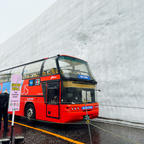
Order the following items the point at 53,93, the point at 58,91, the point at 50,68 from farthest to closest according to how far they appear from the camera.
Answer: the point at 50,68 < the point at 53,93 < the point at 58,91

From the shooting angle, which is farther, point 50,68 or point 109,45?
point 109,45

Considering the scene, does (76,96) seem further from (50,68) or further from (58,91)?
(50,68)

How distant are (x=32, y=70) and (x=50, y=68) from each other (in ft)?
4.61

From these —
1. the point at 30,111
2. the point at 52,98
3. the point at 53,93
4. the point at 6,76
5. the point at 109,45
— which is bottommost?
the point at 30,111

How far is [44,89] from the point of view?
580 centimetres

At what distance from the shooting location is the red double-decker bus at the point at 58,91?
503 cm

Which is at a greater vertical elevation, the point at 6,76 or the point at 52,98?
the point at 6,76

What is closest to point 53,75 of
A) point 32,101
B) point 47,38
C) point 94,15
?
point 32,101

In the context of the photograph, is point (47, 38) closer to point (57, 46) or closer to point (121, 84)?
point (57, 46)

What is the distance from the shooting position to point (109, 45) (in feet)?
30.1

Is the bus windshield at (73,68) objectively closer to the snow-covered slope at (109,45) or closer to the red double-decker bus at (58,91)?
the red double-decker bus at (58,91)

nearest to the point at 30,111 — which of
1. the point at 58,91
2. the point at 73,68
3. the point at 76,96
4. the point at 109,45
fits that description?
the point at 58,91

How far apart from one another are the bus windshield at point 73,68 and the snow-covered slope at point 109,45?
261 cm

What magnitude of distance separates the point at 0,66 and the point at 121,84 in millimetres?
21878
